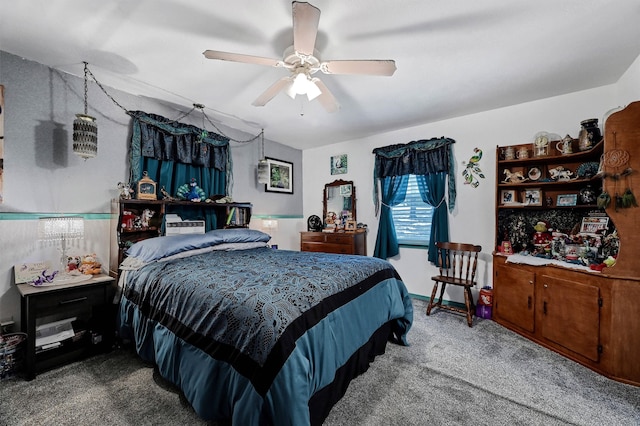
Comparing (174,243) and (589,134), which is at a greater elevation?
(589,134)

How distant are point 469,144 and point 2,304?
5061 mm

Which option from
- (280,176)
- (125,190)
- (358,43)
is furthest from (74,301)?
(280,176)

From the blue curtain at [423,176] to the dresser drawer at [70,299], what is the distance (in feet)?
11.1

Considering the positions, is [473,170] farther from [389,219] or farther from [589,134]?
[389,219]

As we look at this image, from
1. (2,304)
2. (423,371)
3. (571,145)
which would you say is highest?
(571,145)

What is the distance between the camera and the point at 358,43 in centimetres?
205

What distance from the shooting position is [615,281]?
199 centimetres

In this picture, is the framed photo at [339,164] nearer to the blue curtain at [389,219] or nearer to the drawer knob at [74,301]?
the blue curtain at [389,219]

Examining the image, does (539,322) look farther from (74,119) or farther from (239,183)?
(74,119)

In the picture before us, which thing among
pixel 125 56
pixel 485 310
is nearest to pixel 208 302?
pixel 125 56

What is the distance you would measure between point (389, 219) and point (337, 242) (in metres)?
0.90

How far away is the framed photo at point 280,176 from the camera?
178 inches

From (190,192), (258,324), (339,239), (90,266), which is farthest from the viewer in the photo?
(339,239)

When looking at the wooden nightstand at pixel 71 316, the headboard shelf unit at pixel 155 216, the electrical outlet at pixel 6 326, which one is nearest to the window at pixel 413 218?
the headboard shelf unit at pixel 155 216
